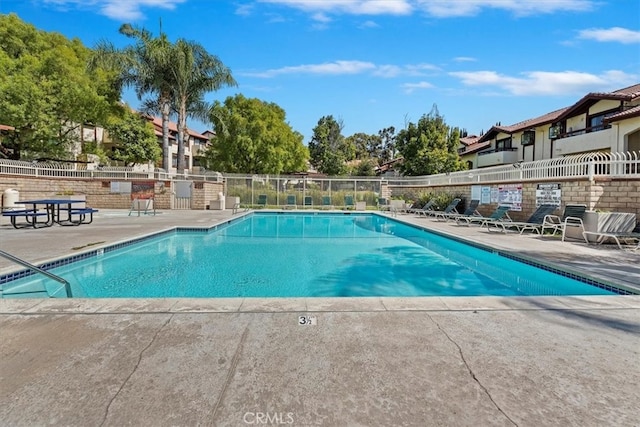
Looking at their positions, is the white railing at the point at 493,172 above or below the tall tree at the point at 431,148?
below

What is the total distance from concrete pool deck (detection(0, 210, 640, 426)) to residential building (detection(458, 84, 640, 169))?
17170 mm

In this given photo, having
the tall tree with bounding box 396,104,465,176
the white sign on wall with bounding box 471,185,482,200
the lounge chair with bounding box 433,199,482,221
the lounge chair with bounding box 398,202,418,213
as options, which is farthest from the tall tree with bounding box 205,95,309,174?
the lounge chair with bounding box 433,199,482,221

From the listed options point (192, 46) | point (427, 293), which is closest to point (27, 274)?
point (427, 293)

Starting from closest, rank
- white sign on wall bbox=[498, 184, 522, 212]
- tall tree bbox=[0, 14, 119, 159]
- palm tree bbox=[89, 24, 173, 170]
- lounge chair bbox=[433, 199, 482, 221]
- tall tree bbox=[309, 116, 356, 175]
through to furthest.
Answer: white sign on wall bbox=[498, 184, 522, 212], lounge chair bbox=[433, 199, 482, 221], tall tree bbox=[0, 14, 119, 159], palm tree bbox=[89, 24, 173, 170], tall tree bbox=[309, 116, 356, 175]

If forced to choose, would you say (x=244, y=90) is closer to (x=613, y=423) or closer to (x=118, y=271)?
(x=118, y=271)

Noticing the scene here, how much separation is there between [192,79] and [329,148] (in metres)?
26.9

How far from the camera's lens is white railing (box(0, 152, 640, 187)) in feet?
32.2

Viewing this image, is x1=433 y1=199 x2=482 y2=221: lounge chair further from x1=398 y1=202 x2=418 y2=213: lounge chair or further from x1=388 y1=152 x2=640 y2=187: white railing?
x1=398 y1=202 x2=418 y2=213: lounge chair

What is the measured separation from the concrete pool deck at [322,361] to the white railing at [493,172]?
7.49 m

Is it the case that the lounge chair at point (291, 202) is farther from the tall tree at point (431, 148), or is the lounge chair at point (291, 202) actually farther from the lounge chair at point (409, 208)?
the tall tree at point (431, 148)

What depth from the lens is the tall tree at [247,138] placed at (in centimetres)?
2764

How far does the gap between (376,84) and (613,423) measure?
1660 cm

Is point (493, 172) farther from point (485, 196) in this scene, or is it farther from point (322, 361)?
point (322, 361)

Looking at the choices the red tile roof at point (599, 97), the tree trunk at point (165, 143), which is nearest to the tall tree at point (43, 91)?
the tree trunk at point (165, 143)
